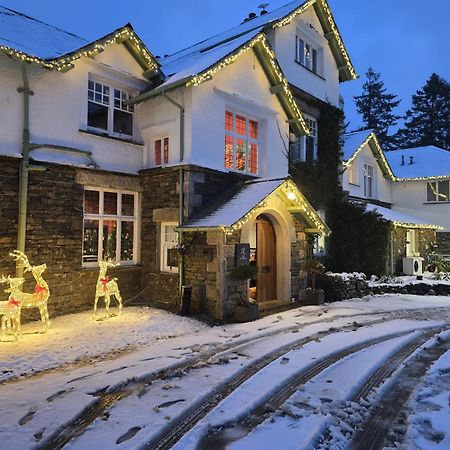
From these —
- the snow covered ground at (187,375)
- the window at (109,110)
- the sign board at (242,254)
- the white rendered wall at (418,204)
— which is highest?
the window at (109,110)

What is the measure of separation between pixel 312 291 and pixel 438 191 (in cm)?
1614

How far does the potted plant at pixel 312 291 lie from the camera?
1244 cm

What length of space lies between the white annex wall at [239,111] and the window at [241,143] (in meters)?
0.21

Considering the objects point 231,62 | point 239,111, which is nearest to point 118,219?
point 239,111

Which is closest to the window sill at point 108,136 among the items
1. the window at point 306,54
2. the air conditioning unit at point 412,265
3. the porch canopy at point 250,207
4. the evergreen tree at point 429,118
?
the porch canopy at point 250,207

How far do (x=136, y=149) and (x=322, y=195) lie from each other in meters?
7.96

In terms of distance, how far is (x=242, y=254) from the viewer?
34.2 feet

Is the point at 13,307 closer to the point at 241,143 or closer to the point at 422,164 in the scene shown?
Result: the point at 241,143

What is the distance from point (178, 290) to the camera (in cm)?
1095

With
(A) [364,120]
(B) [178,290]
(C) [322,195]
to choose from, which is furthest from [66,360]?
(A) [364,120]

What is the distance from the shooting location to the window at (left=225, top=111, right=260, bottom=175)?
41.0 ft

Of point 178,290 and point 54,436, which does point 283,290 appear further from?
point 54,436

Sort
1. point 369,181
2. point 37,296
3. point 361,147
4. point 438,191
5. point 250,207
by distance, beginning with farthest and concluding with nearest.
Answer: point 438,191, point 369,181, point 361,147, point 250,207, point 37,296

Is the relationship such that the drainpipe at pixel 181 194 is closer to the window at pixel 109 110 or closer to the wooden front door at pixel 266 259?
the window at pixel 109 110
